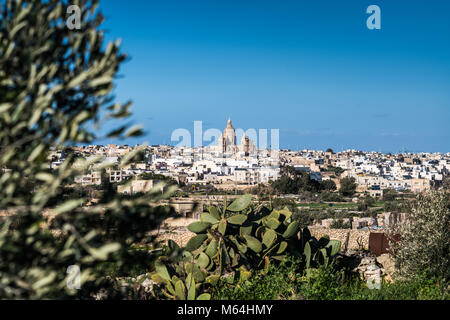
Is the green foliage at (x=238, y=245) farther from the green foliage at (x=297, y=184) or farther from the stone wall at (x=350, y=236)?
the green foliage at (x=297, y=184)

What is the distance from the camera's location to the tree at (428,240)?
6.16 meters

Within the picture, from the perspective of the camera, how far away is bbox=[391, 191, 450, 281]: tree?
6.16 meters

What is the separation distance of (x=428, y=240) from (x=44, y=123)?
17.9ft

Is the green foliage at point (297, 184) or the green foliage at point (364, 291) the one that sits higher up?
the green foliage at point (297, 184)

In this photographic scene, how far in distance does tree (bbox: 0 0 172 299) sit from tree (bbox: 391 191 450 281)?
15.8 ft

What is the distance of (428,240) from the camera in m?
6.30

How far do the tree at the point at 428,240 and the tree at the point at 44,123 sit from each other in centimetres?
483

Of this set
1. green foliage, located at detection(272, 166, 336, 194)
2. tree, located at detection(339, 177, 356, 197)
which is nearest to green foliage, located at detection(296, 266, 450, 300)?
green foliage, located at detection(272, 166, 336, 194)

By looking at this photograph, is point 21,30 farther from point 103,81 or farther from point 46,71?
point 103,81

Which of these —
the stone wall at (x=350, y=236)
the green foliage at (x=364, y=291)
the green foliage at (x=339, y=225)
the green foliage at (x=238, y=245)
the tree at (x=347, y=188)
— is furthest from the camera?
the tree at (x=347, y=188)

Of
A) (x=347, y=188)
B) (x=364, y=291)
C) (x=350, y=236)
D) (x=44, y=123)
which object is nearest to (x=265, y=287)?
(x=364, y=291)

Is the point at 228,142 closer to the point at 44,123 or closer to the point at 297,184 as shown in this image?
the point at 297,184

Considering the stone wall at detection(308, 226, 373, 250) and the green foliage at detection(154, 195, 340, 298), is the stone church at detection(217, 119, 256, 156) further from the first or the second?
the green foliage at detection(154, 195, 340, 298)

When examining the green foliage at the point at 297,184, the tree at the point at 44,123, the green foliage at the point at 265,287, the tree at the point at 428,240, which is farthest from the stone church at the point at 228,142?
the tree at the point at 44,123
